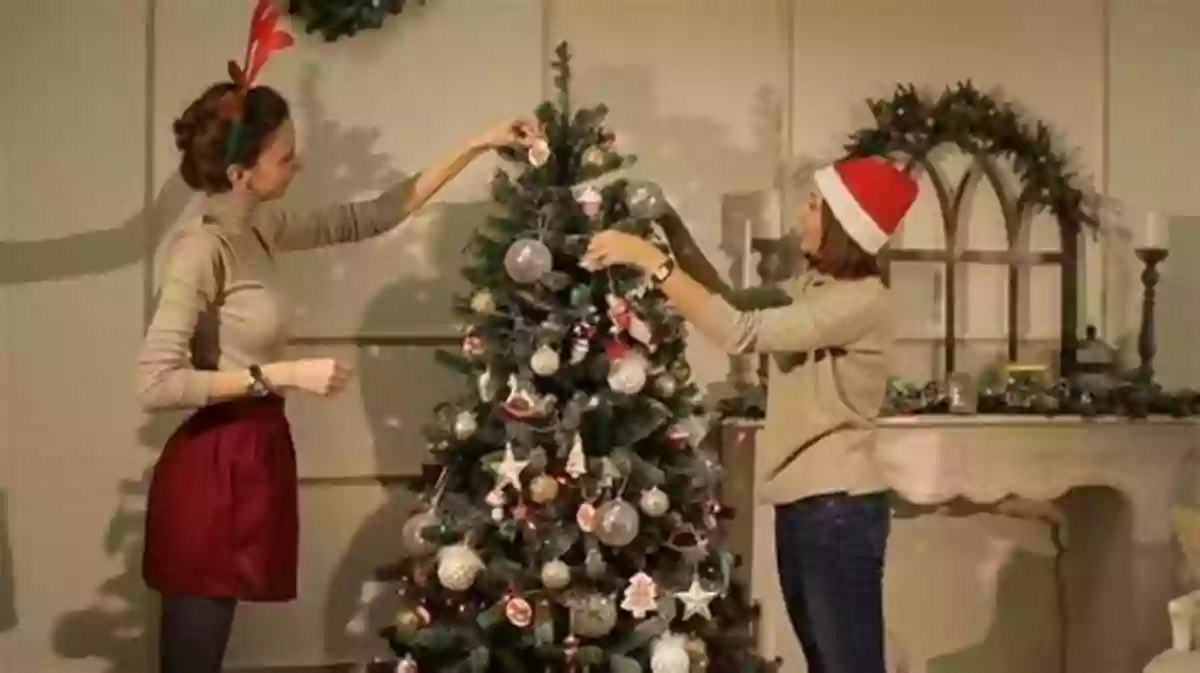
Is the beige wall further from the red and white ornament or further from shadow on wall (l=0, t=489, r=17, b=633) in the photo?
the red and white ornament

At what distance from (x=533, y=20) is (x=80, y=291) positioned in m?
1.28

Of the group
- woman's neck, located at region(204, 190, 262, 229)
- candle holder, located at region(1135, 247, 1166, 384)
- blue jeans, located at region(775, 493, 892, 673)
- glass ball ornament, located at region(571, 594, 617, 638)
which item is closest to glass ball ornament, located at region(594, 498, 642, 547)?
glass ball ornament, located at region(571, 594, 617, 638)

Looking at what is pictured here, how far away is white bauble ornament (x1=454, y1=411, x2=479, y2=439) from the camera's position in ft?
9.37

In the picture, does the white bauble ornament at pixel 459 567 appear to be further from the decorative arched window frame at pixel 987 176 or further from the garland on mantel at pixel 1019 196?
the decorative arched window frame at pixel 987 176

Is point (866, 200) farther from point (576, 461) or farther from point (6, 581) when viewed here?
point (6, 581)

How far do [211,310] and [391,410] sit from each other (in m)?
0.98

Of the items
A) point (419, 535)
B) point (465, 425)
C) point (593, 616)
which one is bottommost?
point (593, 616)

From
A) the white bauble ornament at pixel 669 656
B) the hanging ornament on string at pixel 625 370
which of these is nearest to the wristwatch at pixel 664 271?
the hanging ornament on string at pixel 625 370

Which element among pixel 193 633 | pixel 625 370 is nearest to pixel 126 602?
pixel 193 633

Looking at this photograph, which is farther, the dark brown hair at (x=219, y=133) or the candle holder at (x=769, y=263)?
the candle holder at (x=769, y=263)

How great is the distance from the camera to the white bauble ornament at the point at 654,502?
2.79m

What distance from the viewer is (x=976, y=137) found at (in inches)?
158

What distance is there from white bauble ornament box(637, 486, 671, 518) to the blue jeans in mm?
246

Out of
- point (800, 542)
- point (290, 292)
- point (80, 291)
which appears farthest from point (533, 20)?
point (800, 542)
